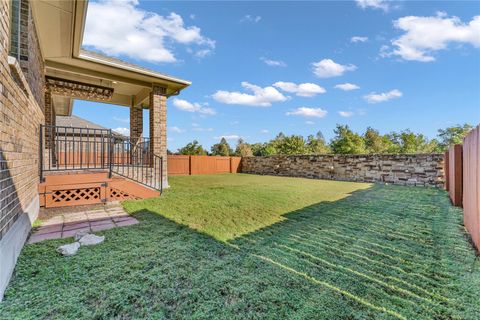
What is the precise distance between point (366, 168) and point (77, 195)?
11267 millimetres

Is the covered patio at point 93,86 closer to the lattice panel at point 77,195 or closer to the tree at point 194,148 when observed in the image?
the lattice panel at point 77,195

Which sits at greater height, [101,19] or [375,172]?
[101,19]

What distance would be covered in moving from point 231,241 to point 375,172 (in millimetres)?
9888

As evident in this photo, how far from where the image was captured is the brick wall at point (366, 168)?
873 centimetres

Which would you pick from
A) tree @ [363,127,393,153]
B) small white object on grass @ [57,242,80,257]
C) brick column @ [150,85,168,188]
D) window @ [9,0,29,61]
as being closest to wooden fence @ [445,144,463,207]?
small white object on grass @ [57,242,80,257]

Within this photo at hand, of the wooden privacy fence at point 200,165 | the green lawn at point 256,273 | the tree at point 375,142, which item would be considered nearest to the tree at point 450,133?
the tree at point 375,142

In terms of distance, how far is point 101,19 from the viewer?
17.7 ft

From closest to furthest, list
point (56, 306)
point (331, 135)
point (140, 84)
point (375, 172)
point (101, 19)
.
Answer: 1. point (56, 306)
2. point (101, 19)
3. point (140, 84)
4. point (375, 172)
5. point (331, 135)

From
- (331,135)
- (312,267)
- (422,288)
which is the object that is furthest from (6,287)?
(331,135)

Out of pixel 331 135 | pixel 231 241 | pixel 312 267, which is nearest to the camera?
pixel 312 267

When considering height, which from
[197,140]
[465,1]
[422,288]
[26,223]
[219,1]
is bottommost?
[422,288]

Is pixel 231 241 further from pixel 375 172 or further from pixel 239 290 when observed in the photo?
pixel 375 172

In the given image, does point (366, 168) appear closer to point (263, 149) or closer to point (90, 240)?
point (90, 240)

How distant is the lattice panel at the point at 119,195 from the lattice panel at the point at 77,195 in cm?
26
